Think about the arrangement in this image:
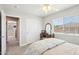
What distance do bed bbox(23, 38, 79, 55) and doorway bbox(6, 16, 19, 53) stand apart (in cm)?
29

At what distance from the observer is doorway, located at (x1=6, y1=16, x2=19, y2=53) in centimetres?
147

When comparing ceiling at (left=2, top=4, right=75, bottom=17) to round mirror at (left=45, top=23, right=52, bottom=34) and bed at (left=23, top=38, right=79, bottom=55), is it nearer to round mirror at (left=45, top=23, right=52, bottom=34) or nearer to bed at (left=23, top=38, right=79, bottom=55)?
round mirror at (left=45, top=23, right=52, bottom=34)

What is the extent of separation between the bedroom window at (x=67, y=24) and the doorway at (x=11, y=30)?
2.15 ft

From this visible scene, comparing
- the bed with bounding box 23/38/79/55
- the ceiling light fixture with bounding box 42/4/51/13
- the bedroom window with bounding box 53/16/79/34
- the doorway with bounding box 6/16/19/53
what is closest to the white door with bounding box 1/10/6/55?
the doorway with bounding box 6/16/19/53

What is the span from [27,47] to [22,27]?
0.37 meters

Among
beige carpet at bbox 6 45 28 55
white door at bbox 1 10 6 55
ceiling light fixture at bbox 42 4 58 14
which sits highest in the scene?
ceiling light fixture at bbox 42 4 58 14

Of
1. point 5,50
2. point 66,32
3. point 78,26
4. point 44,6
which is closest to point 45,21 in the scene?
point 44,6

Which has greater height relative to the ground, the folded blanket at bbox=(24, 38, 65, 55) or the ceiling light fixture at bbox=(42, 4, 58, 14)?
the ceiling light fixture at bbox=(42, 4, 58, 14)

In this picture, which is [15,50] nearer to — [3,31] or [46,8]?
[3,31]

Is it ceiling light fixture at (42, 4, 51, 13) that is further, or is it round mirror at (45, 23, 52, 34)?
round mirror at (45, 23, 52, 34)

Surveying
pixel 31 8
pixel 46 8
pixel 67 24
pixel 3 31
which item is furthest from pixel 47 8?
pixel 3 31

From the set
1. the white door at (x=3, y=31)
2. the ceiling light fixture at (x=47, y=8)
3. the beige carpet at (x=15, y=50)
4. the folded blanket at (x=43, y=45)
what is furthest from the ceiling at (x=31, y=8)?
the beige carpet at (x=15, y=50)

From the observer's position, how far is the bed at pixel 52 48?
137 cm
